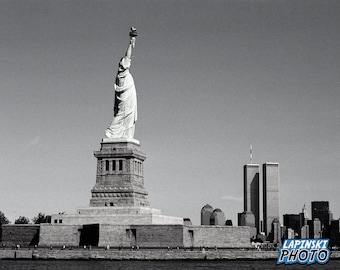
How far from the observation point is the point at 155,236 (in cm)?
8988

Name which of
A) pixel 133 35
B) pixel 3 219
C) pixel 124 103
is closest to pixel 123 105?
pixel 124 103

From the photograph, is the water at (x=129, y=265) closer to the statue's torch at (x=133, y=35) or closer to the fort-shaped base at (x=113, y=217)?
the fort-shaped base at (x=113, y=217)

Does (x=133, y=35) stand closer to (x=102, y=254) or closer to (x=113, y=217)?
(x=113, y=217)

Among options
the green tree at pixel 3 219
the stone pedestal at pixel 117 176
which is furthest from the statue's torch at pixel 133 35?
the green tree at pixel 3 219

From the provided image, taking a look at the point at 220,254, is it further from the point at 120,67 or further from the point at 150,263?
the point at 120,67

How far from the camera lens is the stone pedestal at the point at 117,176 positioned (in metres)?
97.9

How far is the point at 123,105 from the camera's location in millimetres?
101312

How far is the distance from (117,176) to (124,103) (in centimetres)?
930

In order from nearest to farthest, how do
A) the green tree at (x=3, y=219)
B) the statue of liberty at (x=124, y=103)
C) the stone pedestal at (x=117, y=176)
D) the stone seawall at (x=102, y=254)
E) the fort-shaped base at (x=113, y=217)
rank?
the stone seawall at (x=102, y=254)
the fort-shaped base at (x=113, y=217)
the stone pedestal at (x=117, y=176)
the statue of liberty at (x=124, y=103)
the green tree at (x=3, y=219)

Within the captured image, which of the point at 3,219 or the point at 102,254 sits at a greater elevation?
the point at 3,219

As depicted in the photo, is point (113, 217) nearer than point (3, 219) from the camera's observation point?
Yes

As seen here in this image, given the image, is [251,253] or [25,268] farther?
[251,253]

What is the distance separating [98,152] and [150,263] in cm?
2508

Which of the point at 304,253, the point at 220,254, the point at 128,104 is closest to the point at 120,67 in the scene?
the point at 128,104
